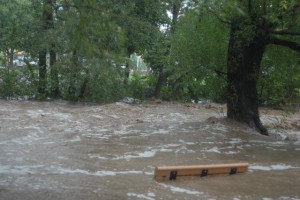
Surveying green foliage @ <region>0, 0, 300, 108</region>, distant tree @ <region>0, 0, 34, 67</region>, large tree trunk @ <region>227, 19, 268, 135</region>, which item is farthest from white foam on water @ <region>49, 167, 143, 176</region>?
distant tree @ <region>0, 0, 34, 67</region>

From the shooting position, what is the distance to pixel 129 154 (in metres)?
10.2

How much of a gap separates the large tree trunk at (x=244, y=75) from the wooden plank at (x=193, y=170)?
5076 millimetres

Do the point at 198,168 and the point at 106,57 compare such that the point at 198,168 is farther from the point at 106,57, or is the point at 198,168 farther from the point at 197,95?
the point at 197,95

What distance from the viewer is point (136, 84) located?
25.3 meters

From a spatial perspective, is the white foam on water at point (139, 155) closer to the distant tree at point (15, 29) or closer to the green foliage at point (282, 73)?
the green foliage at point (282, 73)

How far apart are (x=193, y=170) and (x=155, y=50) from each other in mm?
15969

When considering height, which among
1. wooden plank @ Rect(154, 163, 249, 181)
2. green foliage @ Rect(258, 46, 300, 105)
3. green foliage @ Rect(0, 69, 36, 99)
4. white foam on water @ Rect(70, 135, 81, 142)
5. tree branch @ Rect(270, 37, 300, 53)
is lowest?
white foam on water @ Rect(70, 135, 81, 142)

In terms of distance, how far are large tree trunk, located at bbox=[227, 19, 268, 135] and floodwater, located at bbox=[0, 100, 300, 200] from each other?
1.81 ft

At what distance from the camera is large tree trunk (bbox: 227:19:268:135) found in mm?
13206

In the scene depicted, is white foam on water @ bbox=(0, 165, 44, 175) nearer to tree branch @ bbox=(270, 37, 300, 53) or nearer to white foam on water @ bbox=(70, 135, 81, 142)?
white foam on water @ bbox=(70, 135, 81, 142)

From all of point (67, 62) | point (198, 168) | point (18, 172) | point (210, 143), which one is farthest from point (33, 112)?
point (198, 168)

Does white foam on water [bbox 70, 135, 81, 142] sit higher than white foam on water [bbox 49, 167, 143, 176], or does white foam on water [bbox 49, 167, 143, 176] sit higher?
white foam on water [bbox 70, 135, 81, 142]

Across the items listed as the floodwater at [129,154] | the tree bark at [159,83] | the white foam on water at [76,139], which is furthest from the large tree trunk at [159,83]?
the white foam on water at [76,139]

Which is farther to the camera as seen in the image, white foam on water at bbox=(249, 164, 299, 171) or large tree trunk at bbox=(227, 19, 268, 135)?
large tree trunk at bbox=(227, 19, 268, 135)
